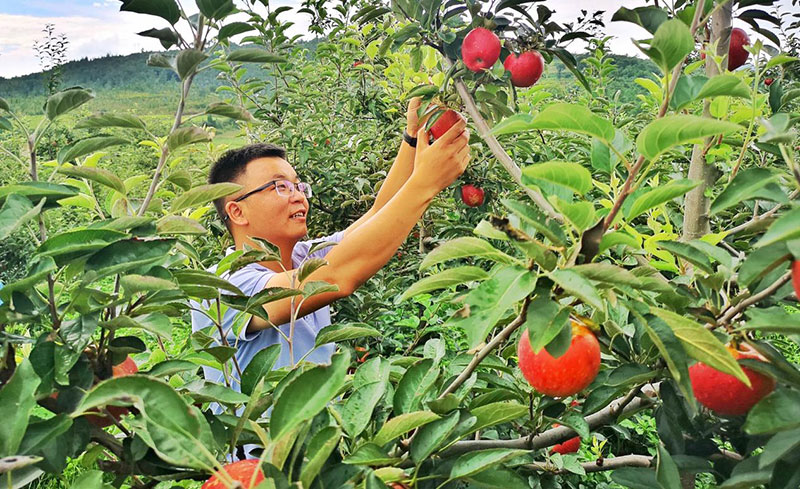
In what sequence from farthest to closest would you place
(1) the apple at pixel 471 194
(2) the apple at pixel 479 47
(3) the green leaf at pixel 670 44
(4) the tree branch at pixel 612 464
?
(1) the apple at pixel 471 194
(2) the apple at pixel 479 47
(4) the tree branch at pixel 612 464
(3) the green leaf at pixel 670 44

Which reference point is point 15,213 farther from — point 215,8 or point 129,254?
point 215,8

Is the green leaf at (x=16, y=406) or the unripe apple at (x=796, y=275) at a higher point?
the unripe apple at (x=796, y=275)

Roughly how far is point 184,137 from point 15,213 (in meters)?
0.22

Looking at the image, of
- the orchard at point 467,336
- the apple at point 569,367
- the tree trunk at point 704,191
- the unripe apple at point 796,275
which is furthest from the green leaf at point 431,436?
the tree trunk at point 704,191

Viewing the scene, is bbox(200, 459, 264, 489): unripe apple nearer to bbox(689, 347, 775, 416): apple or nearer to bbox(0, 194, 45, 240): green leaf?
bbox(0, 194, 45, 240): green leaf

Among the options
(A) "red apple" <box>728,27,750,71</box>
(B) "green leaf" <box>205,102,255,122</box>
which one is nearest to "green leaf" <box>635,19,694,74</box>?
(B) "green leaf" <box>205,102,255,122</box>

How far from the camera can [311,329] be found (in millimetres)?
1814

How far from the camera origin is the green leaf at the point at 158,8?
73cm

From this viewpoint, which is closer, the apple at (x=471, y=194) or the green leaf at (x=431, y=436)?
the green leaf at (x=431, y=436)

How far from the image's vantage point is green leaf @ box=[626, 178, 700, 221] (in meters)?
0.59

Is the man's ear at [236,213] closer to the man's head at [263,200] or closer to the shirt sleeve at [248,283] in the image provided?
the man's head at [263,200]

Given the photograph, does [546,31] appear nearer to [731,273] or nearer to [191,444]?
[731,273]

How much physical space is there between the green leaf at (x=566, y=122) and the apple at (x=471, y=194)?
191 cm

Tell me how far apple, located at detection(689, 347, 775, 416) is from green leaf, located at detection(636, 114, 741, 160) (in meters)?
0.23
